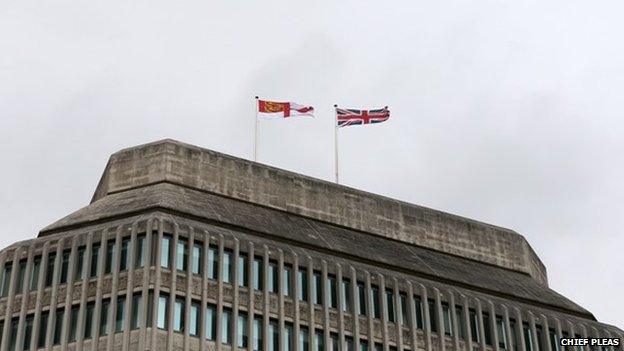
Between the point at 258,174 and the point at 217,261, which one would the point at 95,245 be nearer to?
the point at 217,261

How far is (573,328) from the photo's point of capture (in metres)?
85.8

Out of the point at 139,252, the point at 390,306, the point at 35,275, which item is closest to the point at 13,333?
the point at 35,275

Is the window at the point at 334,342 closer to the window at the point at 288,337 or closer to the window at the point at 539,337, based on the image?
the window at the point at 288,337

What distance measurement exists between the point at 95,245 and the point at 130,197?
314 inches

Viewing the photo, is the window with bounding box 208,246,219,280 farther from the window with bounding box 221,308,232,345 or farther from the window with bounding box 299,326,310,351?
the window with bounding box 299,326,310,351

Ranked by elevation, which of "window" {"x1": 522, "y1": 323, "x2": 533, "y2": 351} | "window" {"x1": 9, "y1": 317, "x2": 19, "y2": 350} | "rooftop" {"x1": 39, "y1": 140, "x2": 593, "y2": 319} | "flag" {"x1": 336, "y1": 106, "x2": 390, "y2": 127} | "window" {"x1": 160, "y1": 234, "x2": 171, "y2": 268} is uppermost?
"flag" {"x1": 336, "y1": 106, "x2": 390, "y2": 127}

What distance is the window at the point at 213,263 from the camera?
2904 inches

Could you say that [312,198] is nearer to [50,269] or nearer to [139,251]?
[139,251]

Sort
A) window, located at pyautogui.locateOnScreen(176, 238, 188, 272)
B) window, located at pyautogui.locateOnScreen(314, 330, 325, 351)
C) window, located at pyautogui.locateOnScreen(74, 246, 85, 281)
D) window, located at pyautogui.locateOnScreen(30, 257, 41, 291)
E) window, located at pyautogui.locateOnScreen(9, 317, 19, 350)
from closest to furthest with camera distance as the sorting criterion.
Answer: window, located at pyautogui.locateOnScreen(9, 317, 19, 350) → window, located at pyautogui.locateOnScreen(176, 238, 188, 272) → window, located at pyautogui.locateOnScreen(74, 246, 85, 281) → window, located at pyautogui.locateOnScreen(30, 257, 41, 291) → window, located at pyautogui.locateOnScreen(314, 330, 325, 351)

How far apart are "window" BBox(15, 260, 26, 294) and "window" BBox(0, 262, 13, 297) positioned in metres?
0.58

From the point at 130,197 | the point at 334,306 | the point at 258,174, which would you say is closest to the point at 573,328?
the point at 334,306

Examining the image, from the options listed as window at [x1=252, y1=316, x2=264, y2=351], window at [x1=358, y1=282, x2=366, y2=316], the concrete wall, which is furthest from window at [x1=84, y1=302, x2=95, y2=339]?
window at [x1=358, y1=282, x2=366, y2=316]

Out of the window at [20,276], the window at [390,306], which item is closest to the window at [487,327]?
the window at [390,306]

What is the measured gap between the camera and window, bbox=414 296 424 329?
265 ft
